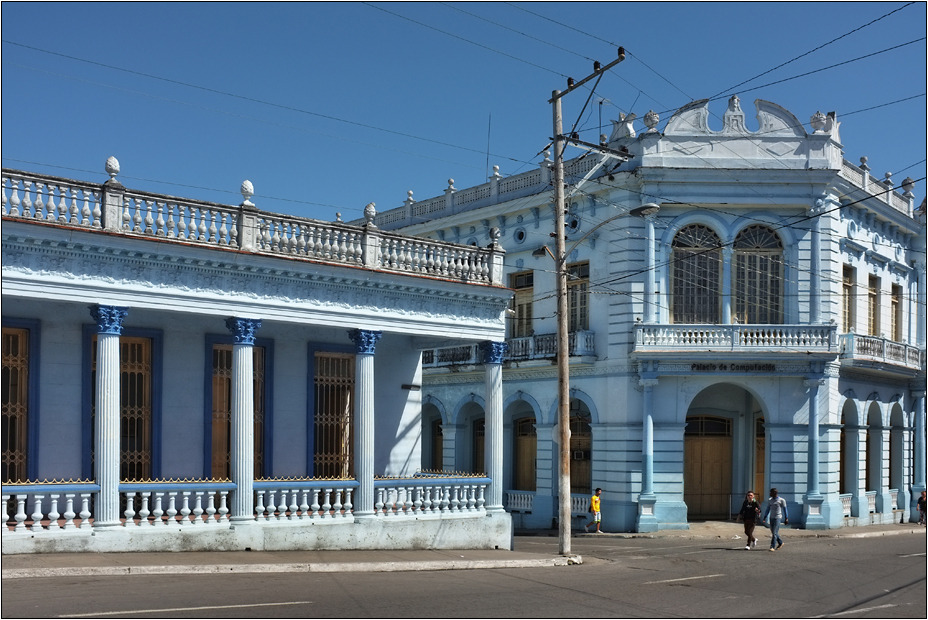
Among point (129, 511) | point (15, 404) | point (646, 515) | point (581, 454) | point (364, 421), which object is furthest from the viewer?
point (581, 454)

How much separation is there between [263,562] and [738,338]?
1650 cm

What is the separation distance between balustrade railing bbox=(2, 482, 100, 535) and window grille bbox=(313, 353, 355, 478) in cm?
506

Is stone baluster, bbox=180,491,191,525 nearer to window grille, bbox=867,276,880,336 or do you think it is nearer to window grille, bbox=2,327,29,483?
window grille, bbox=2,327,29,483

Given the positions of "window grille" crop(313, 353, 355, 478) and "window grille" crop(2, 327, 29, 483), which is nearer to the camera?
"window grille" crop(2, 327, 29, 483)

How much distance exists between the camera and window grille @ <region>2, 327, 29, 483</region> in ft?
57.4

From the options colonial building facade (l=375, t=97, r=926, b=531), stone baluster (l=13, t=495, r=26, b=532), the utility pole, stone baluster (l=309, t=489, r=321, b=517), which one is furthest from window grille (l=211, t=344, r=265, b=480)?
colonial building facade (l=375, t=97, r=926, b=531)

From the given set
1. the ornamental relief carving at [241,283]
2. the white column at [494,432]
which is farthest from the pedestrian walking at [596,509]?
the ornamental relief carving at [241,283]

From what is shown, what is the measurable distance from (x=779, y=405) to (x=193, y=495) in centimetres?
1697

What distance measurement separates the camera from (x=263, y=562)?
16844mm

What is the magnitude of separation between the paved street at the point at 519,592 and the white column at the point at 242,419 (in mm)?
2377

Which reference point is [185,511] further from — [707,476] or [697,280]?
[707,476]

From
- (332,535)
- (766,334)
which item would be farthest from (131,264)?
(766,334)

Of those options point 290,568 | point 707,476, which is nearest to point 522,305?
point 707,476

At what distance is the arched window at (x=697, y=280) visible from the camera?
3031 cm
